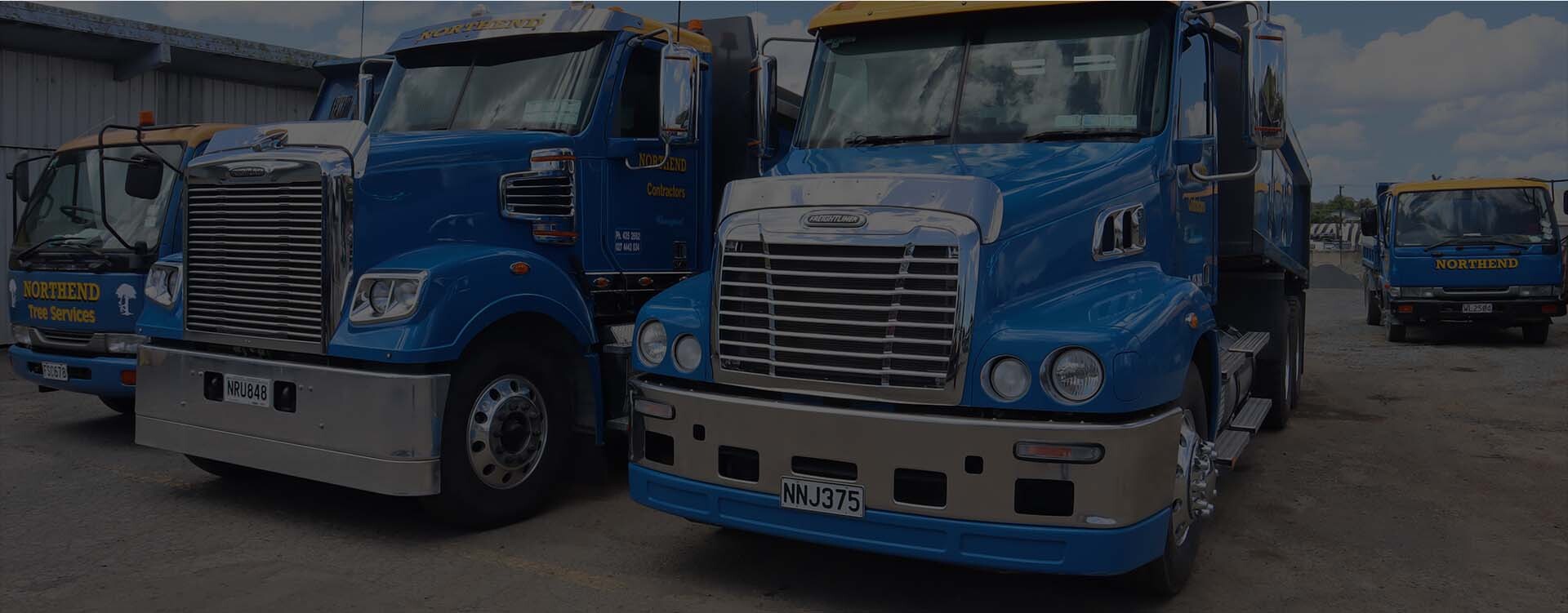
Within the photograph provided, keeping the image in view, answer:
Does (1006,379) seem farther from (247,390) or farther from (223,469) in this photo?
(223,469)

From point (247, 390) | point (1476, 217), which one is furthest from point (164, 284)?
point (1476, 217)

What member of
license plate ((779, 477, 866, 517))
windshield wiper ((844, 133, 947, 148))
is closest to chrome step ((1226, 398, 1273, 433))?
windshield wiper ((844, 133, 947, 148))

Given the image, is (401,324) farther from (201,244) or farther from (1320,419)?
(1320,419)

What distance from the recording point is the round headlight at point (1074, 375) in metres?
4.18

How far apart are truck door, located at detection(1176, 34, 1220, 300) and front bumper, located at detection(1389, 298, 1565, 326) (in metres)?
12.2

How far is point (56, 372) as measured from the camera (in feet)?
27.6

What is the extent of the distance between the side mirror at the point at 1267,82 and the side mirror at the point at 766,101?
2.59 m

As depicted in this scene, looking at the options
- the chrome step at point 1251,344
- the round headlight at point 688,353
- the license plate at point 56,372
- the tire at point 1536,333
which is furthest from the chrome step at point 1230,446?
the tire at point 1536,333

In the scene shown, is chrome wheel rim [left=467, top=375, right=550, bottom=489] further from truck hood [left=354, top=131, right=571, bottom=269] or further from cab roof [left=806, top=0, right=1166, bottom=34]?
cab roof [left=806, top=0, right=1166, bottom=34]

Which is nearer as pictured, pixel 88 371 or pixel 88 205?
pixel 88 371

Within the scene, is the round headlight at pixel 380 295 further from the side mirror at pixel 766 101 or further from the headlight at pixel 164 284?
the side mirror at pixel 766 101

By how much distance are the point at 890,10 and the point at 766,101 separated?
103 cm

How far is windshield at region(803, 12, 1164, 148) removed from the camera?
5.55m

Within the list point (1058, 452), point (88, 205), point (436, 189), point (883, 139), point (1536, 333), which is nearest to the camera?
point (1058, 452)
